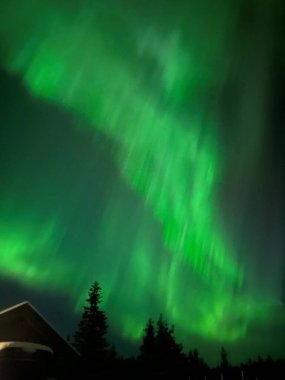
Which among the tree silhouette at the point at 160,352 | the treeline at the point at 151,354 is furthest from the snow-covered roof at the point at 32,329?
the tree silhouette at the point at 160,352

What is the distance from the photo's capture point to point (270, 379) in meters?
41.5

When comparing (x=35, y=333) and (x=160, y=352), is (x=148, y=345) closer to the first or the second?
(x=160, y=352)

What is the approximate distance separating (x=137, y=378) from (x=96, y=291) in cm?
1342

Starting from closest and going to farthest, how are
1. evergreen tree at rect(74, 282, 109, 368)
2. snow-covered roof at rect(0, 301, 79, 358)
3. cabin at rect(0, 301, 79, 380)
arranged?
cabin at rect(0, 301, 79, 380) → snow-covered roof at rect(0, 301, 79, 358) → evergreen tree at rect(74, 282, 109, 368)

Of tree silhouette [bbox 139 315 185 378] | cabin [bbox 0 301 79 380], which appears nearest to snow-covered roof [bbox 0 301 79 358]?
cabin [bbox 0 301 79 380]

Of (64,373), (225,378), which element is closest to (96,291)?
(225,378)

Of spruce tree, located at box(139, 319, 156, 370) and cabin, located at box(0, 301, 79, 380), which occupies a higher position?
spruce tree, located at box(139, 319, 156, 370)

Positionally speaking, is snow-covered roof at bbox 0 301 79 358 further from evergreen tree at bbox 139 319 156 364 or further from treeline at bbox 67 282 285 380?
evergreen tree at bbox 139 319 156 364

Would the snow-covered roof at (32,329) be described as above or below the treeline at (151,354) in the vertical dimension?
below

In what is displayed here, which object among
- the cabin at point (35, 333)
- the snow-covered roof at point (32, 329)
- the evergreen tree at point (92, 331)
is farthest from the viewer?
the evergreen tree at point (92, 331)

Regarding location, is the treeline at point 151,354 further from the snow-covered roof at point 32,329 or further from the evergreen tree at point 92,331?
the snow-covered roof at point 32,329

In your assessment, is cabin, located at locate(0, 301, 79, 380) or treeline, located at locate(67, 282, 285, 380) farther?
treeline, located at locate(67, 282, 285, 380)

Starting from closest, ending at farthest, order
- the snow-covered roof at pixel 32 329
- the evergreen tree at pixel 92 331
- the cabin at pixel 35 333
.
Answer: the cabin at pixel 35 333, the snow-covered roof at pixel 32 329, the evergreen tree at pixel 92 331

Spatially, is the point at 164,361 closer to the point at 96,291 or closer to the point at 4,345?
the point at 96,291
